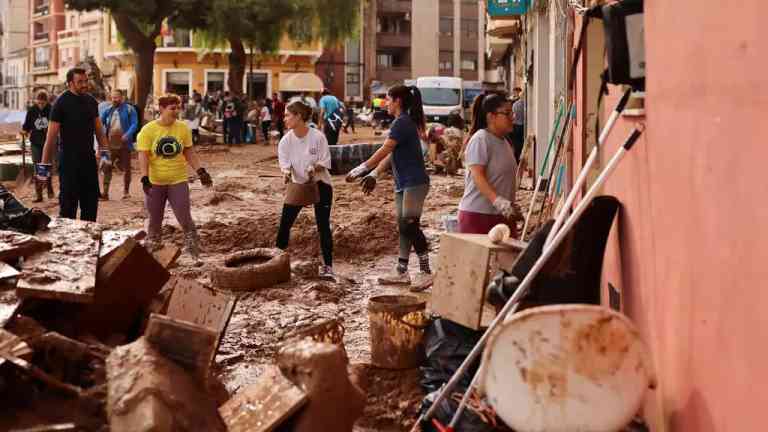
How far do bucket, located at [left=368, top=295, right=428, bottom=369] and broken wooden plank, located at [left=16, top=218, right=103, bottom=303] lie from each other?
1.66 m

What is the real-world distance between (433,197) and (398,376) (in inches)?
425

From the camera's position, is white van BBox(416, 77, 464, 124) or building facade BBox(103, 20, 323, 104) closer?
white van BBox(416, 77, 464, 124)

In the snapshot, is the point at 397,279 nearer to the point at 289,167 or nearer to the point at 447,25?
the point at 289,167

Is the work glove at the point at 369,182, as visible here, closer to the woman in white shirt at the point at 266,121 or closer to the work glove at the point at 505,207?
the work glove at the point at 505,207

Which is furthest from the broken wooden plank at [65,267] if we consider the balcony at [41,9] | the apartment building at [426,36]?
the balcony at [41,9]

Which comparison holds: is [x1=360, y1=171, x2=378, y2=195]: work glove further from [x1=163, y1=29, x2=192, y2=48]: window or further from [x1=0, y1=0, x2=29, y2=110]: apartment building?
[x1=0, y1=0, x2=29, y2=110]: apartment building

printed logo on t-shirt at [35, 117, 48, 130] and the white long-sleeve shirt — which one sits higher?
printed logo on t-shirt at [35, 117, 48, 130]

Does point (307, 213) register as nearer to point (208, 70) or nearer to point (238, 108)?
point (238, 108)

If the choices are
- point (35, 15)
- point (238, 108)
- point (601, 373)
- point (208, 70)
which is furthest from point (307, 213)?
point (35, 15)

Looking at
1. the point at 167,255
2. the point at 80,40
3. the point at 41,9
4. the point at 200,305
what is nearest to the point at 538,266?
the point at 200,305

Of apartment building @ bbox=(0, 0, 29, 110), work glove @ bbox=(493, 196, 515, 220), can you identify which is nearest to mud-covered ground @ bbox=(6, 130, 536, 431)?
work glove @ bbox=(493, 196, 515, 220)

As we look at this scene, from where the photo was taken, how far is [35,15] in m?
87.8

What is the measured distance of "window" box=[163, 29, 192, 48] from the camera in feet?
201

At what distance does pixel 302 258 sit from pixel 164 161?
197 centimetres
